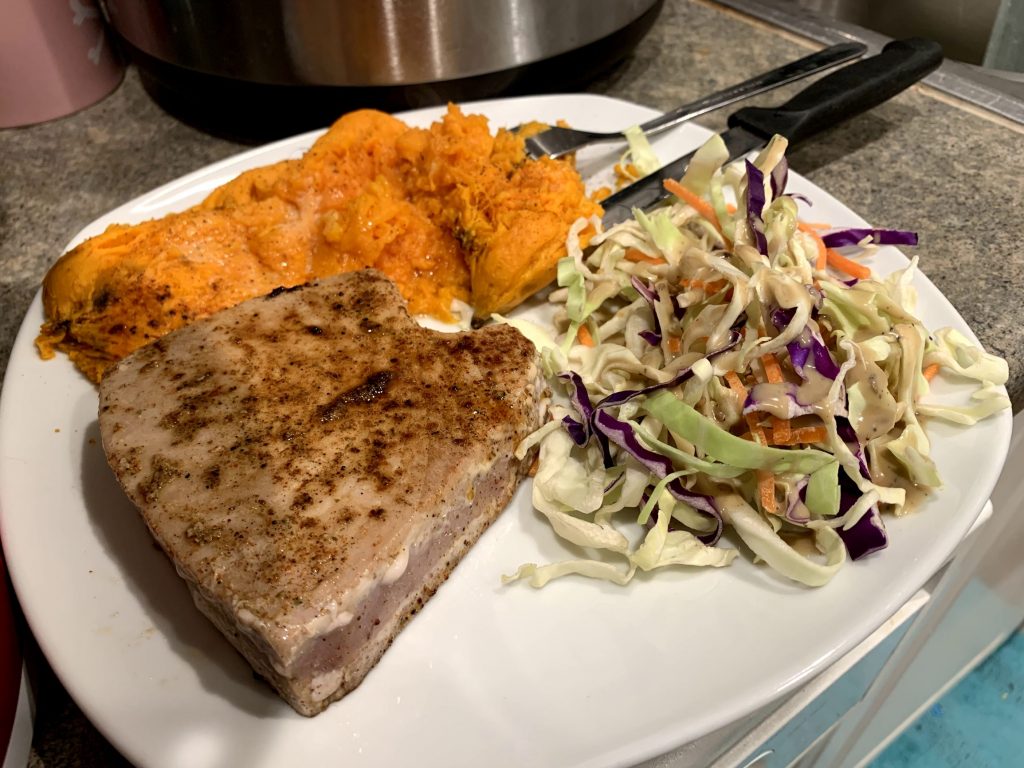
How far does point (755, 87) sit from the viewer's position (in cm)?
160

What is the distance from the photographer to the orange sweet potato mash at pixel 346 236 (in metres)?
1.17

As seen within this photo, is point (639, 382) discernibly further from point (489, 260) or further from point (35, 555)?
point (35, 555)

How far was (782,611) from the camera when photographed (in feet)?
2.94

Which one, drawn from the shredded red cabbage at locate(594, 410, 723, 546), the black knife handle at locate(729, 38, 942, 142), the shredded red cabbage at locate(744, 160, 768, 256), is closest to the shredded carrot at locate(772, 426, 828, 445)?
the shredded red cabbage at locate(594, 410, 723, 546)

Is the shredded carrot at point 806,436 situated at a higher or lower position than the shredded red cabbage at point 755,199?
lower

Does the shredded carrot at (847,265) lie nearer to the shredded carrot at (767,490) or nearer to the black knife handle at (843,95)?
the black knife handle at (843,95)

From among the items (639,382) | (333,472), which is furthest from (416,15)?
(333,472)

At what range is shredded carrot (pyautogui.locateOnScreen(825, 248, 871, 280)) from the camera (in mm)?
1233

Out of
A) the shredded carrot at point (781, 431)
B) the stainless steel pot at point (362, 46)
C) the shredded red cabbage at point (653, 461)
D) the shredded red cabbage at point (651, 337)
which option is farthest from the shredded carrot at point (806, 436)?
the stainless steel pot at point (362, 46)

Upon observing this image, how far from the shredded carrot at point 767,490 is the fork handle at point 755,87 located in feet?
2.61

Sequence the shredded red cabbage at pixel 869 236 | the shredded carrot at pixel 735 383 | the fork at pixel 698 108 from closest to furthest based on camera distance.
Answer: the shredded carrot at pixel 735 383 → the shredded red cabbage at pixel 869 236 → the fork at pixel 698 108

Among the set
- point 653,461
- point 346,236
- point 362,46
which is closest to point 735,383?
point 653,461

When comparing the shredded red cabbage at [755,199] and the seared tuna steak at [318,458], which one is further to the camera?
the shredded red cabbage at [755,199]

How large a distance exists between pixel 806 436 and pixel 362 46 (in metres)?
1.05
